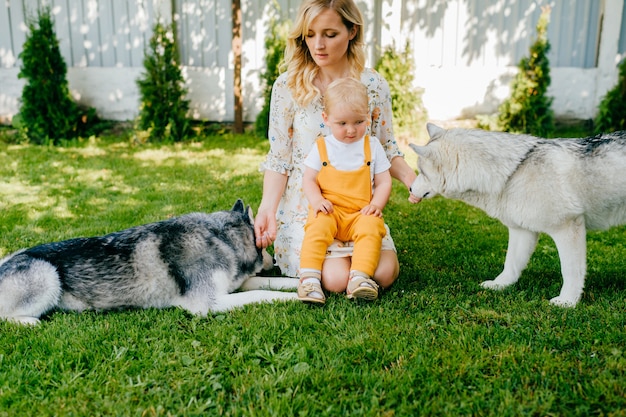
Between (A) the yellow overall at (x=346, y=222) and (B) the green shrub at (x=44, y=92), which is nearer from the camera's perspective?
(A) the yellow overall at (x=346, y=222)

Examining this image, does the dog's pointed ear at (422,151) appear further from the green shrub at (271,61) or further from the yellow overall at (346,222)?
the green shrub at (271,61)

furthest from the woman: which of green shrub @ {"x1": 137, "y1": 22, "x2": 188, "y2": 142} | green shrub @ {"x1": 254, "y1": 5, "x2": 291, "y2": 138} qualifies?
green shrub @ {"x1": 137, "y1": 22, "x2": 188, "y2": 142}

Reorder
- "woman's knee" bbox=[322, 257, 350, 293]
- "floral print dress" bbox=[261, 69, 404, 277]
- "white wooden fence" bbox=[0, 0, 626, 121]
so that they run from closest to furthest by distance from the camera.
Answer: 1. "woman's knee" bbox=[322, 257, 350, 293]
2. "floral print dress" bbox=[261, 69, 404, 277]
3. "white wooden fence" bbox=[0, 0, 626, 121]

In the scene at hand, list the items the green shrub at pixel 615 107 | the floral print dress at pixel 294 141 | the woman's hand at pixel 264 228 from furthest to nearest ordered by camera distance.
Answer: the green shrub at pixel 615 107
the floral print dress at pixel 294 141
the woman's hand at pixel 264 228

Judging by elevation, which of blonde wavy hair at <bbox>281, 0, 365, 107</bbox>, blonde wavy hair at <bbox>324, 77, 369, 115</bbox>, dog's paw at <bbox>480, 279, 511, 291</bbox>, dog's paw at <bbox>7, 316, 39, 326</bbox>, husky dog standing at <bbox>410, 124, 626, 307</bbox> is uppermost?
blonde wavy hair at <bbox>281, 0, 365, 107</bbox>

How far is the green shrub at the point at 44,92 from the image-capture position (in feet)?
32.7

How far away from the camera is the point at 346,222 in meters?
3.87

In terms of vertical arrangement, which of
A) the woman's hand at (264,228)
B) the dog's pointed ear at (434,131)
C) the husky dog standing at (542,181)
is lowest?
the woman's hand at (264,228)

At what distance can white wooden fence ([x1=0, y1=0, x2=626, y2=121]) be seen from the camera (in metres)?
10.8

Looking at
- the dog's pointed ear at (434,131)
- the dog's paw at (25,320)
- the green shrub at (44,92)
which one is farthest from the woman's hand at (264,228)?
the green shrub at (44,92)

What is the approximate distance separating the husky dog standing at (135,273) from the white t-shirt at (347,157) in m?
0.85

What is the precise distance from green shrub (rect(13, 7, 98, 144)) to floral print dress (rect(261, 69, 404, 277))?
7.42m

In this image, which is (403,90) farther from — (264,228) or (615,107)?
(264,228)

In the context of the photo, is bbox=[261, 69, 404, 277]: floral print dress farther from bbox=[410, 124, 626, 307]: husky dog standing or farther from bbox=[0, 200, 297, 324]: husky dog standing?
bbox=[410, 124, 626, 307]: husky dog standing
